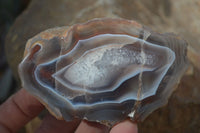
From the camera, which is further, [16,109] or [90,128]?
[16,109]

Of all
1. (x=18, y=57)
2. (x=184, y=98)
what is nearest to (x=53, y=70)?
(x=18, y=57)

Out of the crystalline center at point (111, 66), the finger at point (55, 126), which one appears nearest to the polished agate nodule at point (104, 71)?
the crystalline center at point (111, 66)

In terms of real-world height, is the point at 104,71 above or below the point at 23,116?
above

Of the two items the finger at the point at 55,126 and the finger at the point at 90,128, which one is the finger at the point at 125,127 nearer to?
the finger at the point at 90,128

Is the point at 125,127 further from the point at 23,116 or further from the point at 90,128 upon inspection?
the point at 23,116

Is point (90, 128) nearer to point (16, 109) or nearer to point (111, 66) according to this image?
point (111, 66)

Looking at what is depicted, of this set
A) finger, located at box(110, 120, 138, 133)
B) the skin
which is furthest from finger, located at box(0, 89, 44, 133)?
finger, located at box(110, 120, 138, 133)

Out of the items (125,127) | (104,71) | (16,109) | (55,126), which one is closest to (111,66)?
(104,71)
